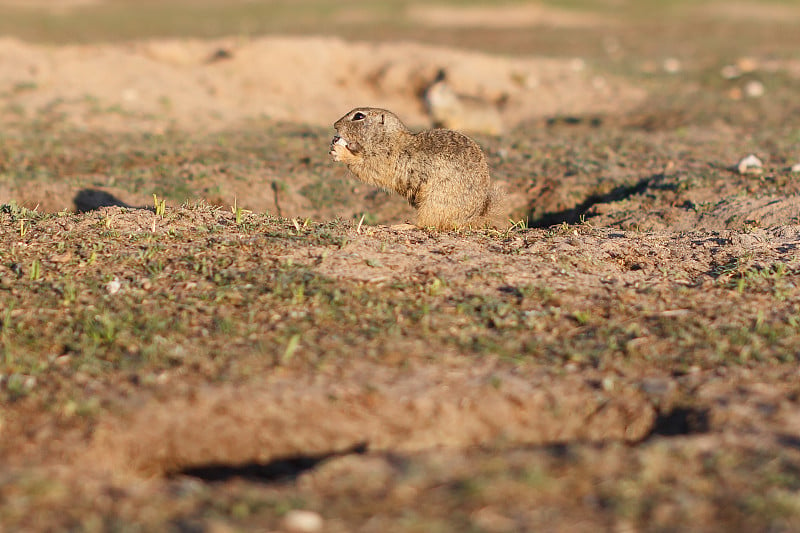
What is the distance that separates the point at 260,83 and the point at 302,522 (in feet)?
39.6

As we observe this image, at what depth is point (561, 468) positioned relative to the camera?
3.07 metres

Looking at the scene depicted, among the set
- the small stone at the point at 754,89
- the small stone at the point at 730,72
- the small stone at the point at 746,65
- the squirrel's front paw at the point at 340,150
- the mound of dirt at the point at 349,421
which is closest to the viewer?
the mound of dirt at the point at 349,421

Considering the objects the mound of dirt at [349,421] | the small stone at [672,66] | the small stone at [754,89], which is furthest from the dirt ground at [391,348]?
the small stone at [672,66]

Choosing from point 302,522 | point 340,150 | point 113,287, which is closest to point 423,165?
point 340,150

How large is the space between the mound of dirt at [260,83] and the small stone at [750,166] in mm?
5300

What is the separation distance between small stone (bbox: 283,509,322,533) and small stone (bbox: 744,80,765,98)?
44.7 feet

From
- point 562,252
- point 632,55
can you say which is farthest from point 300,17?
point 562,252

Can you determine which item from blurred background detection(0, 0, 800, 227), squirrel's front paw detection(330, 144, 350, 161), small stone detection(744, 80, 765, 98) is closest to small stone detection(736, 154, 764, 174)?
blurred background detection(0, 0, 800, 227)

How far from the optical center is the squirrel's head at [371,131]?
6.46 metres

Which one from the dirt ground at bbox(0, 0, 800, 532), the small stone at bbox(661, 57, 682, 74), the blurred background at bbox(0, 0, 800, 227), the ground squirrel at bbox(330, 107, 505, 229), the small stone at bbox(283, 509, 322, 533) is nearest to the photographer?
the small stone at bbox(283, 509, 322, 533)

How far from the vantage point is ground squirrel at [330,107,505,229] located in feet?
20.7

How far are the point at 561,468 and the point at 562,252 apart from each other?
2.58m

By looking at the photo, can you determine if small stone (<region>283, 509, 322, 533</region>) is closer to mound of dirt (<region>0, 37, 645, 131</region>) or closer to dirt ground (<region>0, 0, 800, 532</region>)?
dirt ground (<region>0, 0, 800, 532</region>)

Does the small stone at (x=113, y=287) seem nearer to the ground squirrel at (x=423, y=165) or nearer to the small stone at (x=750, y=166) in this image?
the ground squirrel at (x=423, y=165)
